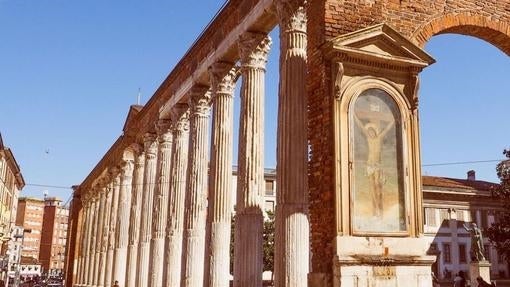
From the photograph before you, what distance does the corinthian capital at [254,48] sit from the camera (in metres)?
12.9

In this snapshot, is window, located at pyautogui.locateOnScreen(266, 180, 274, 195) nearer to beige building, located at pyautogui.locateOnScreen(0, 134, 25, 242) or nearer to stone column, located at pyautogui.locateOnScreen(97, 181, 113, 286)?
stone column, located at pyautogui.locateOnScreen(97, 181, 113, 286)

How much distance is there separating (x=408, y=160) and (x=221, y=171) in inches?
253

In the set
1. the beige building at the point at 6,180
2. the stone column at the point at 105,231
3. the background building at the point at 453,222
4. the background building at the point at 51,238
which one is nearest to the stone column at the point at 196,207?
the stone column at the point at 105,231

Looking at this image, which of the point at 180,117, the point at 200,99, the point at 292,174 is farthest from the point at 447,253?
the point at 292,174

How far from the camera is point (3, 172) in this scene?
50.0m

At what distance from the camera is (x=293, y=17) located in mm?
10680

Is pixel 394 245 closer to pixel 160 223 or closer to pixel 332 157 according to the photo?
pixel 332 157

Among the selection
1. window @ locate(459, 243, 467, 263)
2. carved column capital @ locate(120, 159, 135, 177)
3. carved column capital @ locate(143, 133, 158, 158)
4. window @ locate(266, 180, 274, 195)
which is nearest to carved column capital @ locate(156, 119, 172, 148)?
carved column capital @ locate(143, 133, 158, 158)

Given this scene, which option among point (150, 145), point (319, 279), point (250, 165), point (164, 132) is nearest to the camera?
point (319, 279)

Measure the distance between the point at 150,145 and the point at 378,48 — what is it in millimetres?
16296

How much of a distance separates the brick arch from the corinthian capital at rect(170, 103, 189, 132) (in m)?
11.0

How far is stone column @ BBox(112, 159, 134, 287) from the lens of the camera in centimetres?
2589

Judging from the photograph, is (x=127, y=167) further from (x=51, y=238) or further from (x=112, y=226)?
(x=51, y=238)

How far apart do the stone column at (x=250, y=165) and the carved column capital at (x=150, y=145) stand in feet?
37.0
